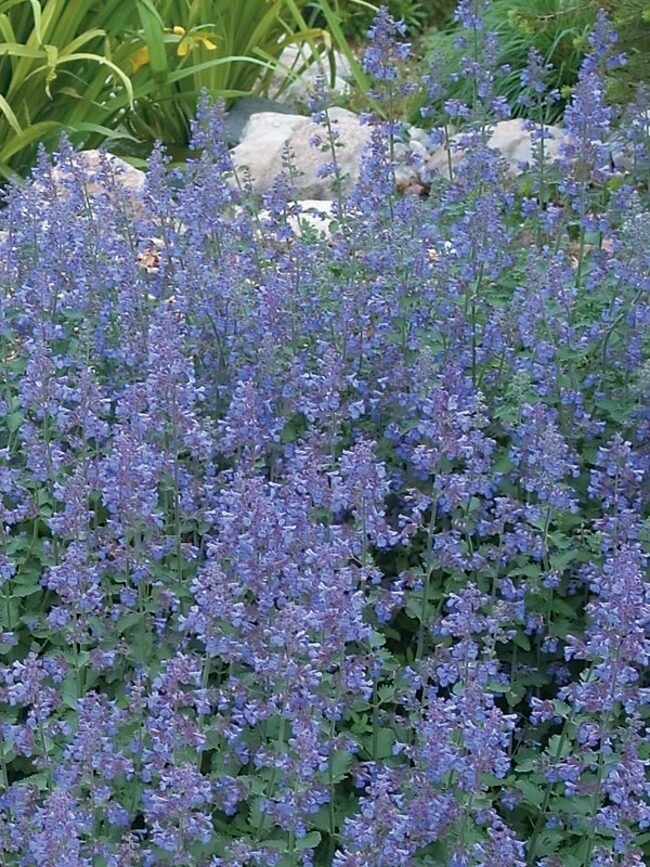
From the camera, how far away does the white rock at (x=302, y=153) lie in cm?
678

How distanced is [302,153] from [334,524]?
3629 millimetres

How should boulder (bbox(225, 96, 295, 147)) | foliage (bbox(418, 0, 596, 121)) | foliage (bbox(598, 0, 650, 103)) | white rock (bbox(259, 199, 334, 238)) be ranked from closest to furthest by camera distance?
white rock (bbox(259, 199, 334, 238)) → foliage (bbox(598, 0, 650, 103)) → boulder (bbox(225, 96, 295, 147)) → foliage (bbox(418, 0, 596, 121))

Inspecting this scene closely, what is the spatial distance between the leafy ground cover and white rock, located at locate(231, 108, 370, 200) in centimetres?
207

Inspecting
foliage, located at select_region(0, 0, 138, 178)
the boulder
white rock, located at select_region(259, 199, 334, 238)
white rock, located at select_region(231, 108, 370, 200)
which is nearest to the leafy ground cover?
white rock, located at select_region(259, 199, 334, 238)

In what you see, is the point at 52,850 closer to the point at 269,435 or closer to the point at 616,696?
the point at 616,696

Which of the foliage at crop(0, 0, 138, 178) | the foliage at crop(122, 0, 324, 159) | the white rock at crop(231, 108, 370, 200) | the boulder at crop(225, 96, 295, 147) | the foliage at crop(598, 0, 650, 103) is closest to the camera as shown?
the foliage at crop(598, 0, 650, 103)

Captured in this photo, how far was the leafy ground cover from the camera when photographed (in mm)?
2840

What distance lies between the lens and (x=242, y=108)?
8.21m

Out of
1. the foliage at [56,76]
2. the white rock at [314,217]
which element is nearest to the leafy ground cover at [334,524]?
the white rock at [314,217]

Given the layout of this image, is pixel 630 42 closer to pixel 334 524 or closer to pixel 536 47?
pixel 334 524

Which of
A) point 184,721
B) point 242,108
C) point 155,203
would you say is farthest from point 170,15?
point 184,721

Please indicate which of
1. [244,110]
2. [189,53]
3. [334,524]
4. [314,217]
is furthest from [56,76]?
[334,524]

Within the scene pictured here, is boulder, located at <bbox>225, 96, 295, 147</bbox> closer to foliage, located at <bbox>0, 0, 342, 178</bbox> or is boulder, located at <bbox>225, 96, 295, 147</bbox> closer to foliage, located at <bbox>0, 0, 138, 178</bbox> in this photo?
foliage, located at <bbox>0, 0, 342, 178</bbox>

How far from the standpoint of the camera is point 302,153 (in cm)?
704
